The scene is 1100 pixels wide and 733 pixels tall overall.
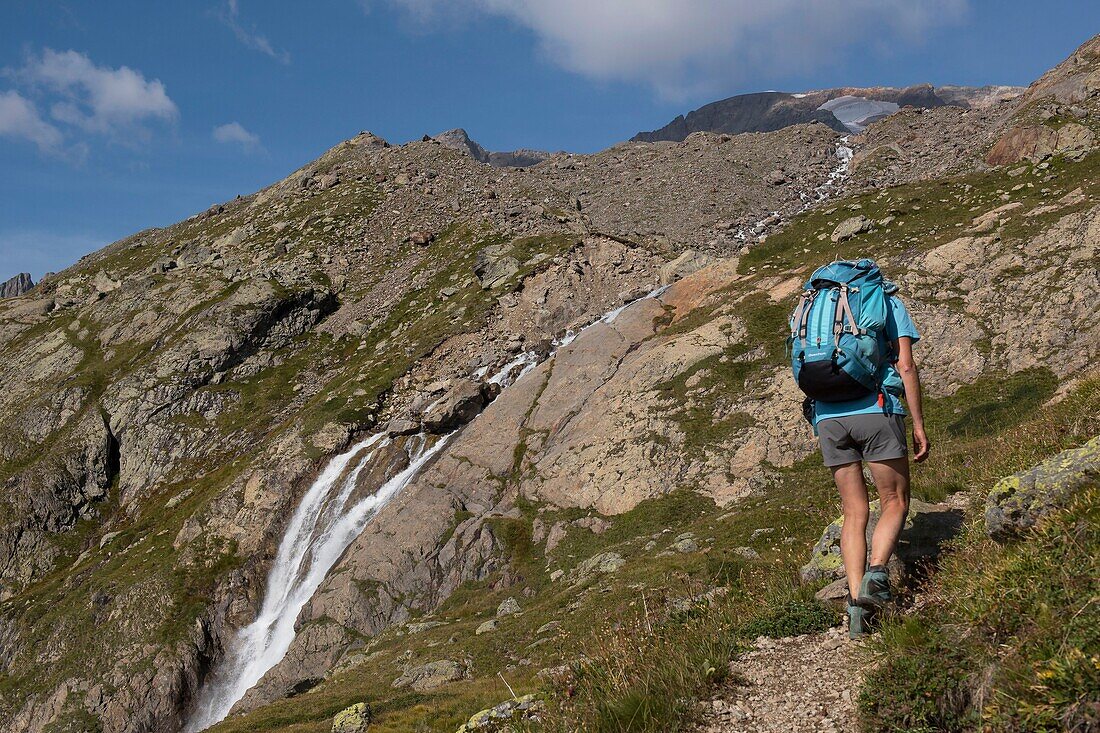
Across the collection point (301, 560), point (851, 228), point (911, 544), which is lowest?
point (301, 560)

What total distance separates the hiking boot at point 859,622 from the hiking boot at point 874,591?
69 mm

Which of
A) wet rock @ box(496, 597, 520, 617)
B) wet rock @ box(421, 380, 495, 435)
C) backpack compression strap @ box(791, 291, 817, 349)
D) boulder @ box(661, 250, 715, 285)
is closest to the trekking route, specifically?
backpack compression strap @ box(791, 291, 817, 349)

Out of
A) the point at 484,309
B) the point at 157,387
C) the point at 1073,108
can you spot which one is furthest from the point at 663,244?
the point at 157,387

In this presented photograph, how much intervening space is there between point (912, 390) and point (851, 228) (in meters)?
47.2

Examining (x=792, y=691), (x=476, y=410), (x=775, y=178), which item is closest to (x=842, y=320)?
(x=792, y=691)

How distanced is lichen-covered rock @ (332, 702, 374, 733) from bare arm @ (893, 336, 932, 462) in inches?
583

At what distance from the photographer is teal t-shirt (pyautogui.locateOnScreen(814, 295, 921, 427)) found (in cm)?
695

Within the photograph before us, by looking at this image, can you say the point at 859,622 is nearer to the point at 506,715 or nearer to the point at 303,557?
the point at 506,715

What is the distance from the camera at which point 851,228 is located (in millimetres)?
48719

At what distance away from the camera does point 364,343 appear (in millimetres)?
73062

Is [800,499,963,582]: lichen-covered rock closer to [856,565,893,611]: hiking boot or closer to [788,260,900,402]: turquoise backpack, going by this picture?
[856,565,893,611]: hiking boot

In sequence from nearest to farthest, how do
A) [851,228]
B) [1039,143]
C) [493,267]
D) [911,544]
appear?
[911,544] → [851,228] → [1039,143] → [493,267]

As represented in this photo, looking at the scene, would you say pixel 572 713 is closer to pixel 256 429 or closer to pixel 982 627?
pixel 982 627

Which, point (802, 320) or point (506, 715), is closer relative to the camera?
point (802, 320)
